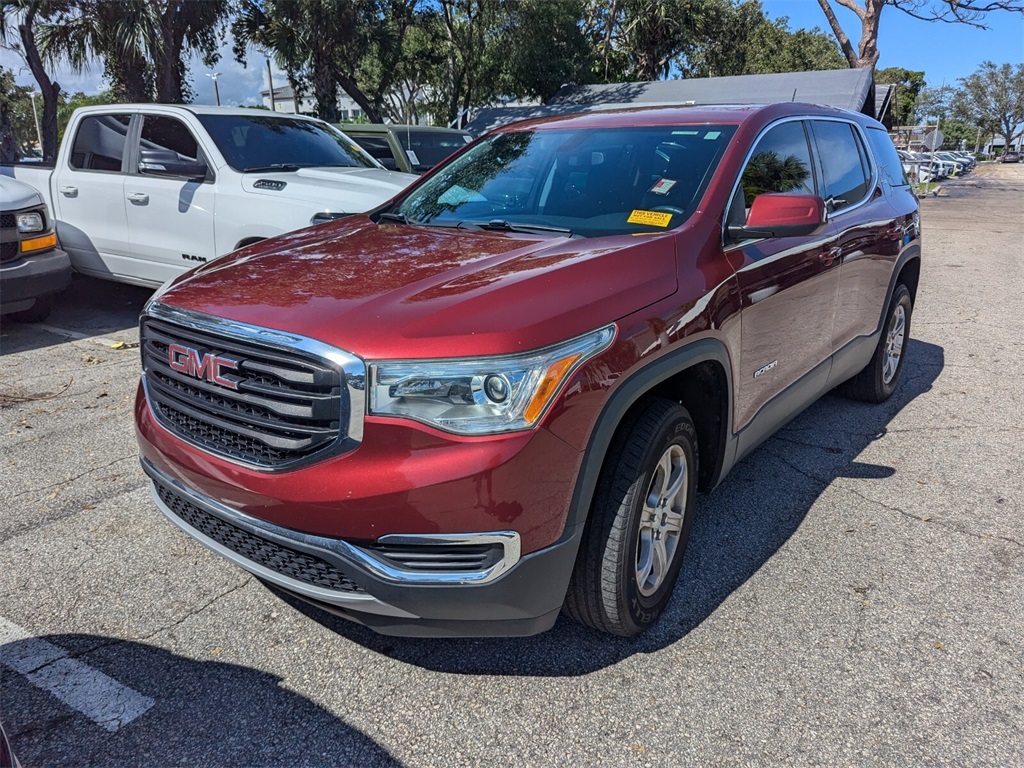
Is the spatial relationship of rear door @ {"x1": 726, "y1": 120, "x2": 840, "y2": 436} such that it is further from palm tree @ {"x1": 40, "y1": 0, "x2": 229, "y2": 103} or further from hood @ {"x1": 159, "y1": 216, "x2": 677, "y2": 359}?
palm tree @ {"x1": 40, "y1": 0, "x2": 229, "y2": 103}

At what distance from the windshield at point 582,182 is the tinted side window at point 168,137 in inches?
136

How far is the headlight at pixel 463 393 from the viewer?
2145mm

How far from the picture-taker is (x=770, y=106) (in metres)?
3.69

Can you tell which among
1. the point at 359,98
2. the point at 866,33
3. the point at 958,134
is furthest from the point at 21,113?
the point at 958,134

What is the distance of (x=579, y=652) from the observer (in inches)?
109

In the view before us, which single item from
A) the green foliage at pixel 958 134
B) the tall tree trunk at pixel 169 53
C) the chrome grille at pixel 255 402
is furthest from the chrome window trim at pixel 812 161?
the green foliage at pixel 958 134

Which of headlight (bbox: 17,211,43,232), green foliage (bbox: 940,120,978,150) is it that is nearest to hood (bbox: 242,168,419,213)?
headlight (bbox: 17,211,43,232)

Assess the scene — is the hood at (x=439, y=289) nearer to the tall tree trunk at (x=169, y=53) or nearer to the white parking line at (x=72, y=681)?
the white parking line at (x=72, y=681)

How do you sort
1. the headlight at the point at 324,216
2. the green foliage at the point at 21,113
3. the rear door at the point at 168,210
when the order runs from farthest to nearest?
the green foliage at the point at 21,113
the rear door at the point at 168,210
the headlight at the point at 324,216

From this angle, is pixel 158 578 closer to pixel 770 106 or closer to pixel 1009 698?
pixel 1009 698

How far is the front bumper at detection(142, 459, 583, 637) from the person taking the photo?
2.21m

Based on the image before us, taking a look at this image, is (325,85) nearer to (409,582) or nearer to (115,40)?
(115,40)

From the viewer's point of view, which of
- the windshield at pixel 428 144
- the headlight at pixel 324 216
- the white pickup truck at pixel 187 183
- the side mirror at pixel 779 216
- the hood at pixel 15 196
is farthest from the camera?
the windshield at pixel 428 144

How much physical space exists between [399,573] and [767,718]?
4.08ft
